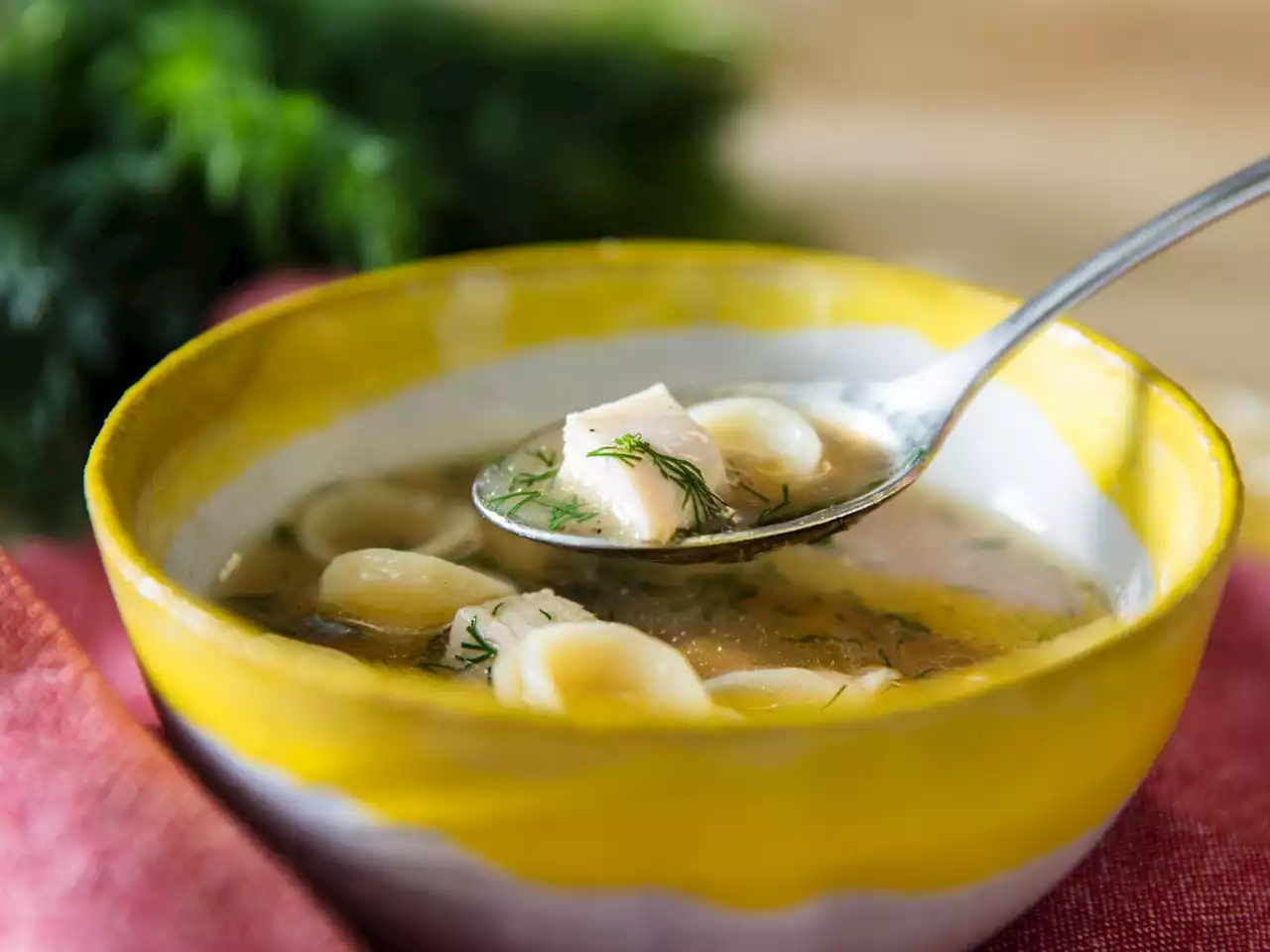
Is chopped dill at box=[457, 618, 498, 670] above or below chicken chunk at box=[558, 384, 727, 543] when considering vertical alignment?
below

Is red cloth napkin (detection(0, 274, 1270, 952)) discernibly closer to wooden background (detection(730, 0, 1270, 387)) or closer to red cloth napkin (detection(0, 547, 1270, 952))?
red cloth napkin (detection(0, 547, 1270, 952))

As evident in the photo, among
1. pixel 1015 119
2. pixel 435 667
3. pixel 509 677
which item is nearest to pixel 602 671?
pixel 509 677

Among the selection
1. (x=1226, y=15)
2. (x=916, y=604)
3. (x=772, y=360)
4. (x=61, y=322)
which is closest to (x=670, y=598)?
(x=916, y=604)

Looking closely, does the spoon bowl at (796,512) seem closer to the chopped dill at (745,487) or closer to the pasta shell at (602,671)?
the chopped dill at (745,487)

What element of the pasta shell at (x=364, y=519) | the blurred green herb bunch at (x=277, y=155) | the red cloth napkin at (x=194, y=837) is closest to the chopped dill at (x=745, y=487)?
the pasta shell at (x=364, y=519)

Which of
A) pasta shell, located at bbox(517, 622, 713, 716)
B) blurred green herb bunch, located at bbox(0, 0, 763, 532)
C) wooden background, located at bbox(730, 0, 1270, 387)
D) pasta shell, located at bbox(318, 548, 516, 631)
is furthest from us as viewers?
wooden background, located at bbox(730, 0, 1270, 387)

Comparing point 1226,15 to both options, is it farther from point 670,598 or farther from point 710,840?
point 710,840

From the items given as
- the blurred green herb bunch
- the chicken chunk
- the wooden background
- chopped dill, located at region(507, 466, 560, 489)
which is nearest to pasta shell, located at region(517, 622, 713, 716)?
the chicken chunk
